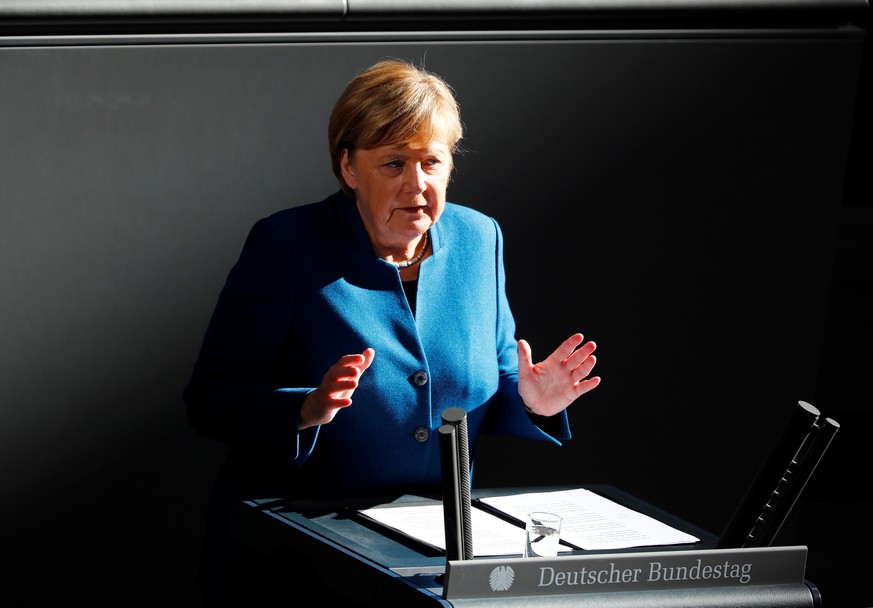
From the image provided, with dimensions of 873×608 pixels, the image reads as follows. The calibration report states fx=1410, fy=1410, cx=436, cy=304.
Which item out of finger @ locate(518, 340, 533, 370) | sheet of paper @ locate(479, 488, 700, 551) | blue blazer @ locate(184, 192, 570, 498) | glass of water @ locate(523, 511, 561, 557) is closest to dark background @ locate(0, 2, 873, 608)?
blue blazer @ locate(184, 192, 570, 498)

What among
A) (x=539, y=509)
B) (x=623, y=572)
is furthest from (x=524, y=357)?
(x=623, y=572)

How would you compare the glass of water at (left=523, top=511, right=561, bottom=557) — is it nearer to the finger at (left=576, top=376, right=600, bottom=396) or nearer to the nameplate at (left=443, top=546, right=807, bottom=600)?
the nameplate at (left=443, top=546, right=807, bottom=600)

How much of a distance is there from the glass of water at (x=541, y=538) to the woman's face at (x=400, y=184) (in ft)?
2.38

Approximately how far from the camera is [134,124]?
331cm

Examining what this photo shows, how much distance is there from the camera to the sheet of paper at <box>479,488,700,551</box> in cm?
250

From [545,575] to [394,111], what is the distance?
984mm

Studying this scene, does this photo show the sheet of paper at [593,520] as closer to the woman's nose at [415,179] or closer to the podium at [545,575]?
the podium at [545,575]

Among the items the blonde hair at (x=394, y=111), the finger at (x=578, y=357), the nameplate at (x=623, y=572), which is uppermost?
the blonde hair at (x=394, y=111)

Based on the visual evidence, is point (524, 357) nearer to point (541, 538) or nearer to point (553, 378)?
point (553, 378)

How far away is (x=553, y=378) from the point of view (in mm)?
2764

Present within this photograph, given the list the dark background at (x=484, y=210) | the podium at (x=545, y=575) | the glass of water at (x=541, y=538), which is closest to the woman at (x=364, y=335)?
the podium at (x=545, y=575)

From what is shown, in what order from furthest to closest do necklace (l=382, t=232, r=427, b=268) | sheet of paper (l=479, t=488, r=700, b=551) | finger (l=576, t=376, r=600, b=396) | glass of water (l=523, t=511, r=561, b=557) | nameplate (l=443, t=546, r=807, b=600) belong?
necklace (l=382, t=232, r=427, b=268) < finger (l=576, t=376, r=600, b=396) < sheet of paper (l=479, t=488, r=700, b=551) < glass of water (l=523, t=511, r=561, b=557) < nameplate (l=443, t=546, r=807, b=600)

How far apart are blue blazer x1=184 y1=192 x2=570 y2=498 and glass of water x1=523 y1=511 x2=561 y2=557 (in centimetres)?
52

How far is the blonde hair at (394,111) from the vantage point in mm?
2705
